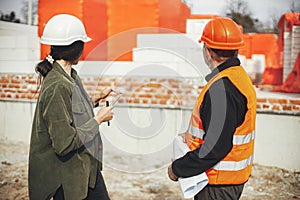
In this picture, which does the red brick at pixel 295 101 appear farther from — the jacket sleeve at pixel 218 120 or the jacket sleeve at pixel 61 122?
the jacket sleeve at pixel 61 122

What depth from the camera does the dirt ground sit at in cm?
412

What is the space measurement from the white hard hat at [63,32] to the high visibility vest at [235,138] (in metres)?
0.78

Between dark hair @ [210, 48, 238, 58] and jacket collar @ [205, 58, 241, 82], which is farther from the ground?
dark hair @ [210, 48, 238, 58]

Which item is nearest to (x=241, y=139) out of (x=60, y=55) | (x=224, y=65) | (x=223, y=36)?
(x=224, y=65)

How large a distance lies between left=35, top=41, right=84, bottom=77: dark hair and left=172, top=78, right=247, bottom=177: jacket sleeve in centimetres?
80

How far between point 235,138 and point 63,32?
1080 mm

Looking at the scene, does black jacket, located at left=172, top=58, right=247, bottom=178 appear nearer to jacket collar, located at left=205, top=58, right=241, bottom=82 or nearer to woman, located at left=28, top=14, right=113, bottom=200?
jacket collar, located at left=205, top=58, right=241, bottom=82

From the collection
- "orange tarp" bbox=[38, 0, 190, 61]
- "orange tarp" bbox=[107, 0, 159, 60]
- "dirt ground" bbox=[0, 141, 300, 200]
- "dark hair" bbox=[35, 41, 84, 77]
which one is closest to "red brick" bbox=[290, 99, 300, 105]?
"dirt ground" bbox=[0, 141, 300, 200]

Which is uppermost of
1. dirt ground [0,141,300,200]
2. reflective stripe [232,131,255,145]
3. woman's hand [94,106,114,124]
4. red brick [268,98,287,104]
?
woman's hand [94,106,114,124]

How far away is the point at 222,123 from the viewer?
1757 mm

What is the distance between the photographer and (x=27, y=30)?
10562 millimetres

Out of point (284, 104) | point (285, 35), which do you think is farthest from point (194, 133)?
point (285, 35)

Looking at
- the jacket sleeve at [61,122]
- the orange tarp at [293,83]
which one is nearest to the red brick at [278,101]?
the orange tarp at [293,83]

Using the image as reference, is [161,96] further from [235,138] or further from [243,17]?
[243,17]
